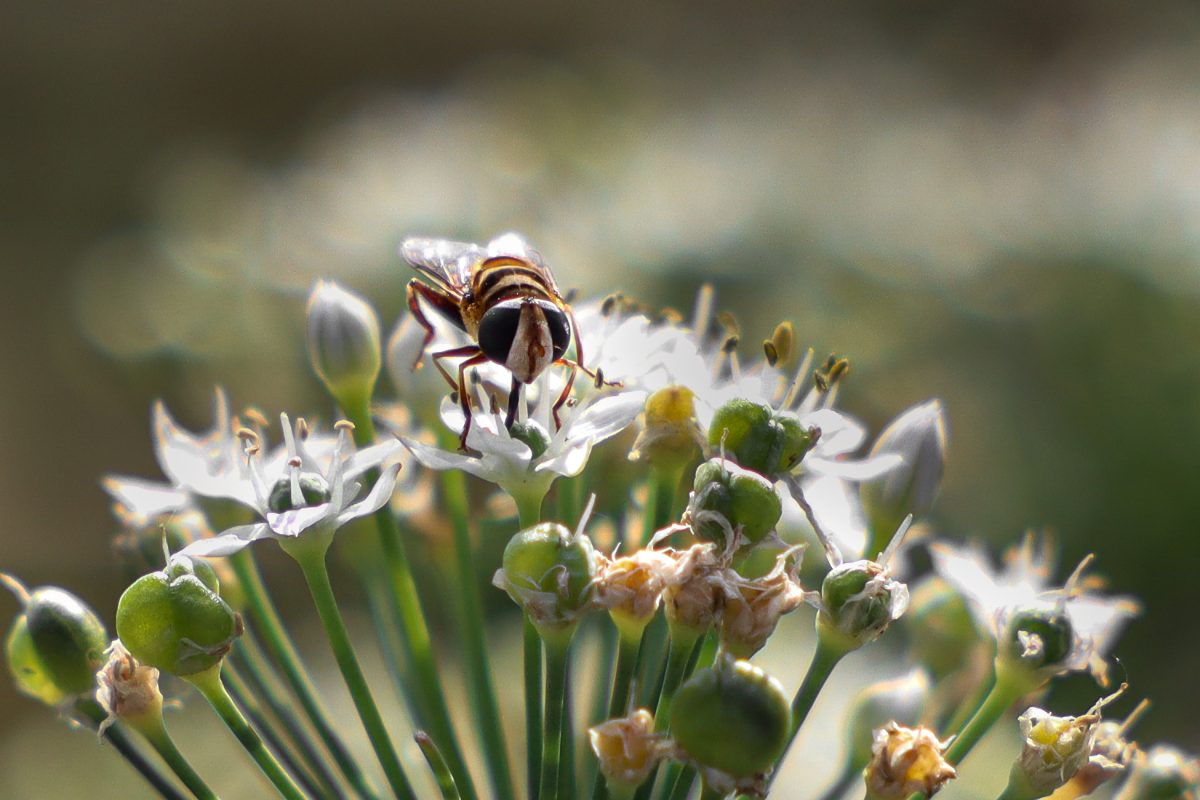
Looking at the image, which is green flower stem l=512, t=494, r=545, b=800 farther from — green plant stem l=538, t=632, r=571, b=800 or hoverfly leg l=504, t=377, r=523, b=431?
hoverfly leg l=504, t=377, r=523, b=431

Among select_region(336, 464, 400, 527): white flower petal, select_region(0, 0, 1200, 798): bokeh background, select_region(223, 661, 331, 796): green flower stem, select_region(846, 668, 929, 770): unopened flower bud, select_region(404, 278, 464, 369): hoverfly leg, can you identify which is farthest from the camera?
select_region(0, 0, 1200, 798): bokeh background

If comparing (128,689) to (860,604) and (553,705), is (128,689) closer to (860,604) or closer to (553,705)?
(553,705)

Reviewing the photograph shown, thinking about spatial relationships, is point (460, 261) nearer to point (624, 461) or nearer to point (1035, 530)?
point (624, 461)

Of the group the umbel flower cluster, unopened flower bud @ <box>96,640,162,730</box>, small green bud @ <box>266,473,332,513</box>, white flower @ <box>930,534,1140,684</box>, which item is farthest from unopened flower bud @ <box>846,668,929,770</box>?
unopened flower bud @ <box>96,640,162,730</box>

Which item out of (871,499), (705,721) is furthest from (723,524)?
(871,499)

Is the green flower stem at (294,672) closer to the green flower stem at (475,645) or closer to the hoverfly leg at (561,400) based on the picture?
the green flower stem at (475,645)

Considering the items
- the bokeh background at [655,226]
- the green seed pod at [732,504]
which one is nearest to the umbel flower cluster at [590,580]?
the green seed pod at [732,504]
